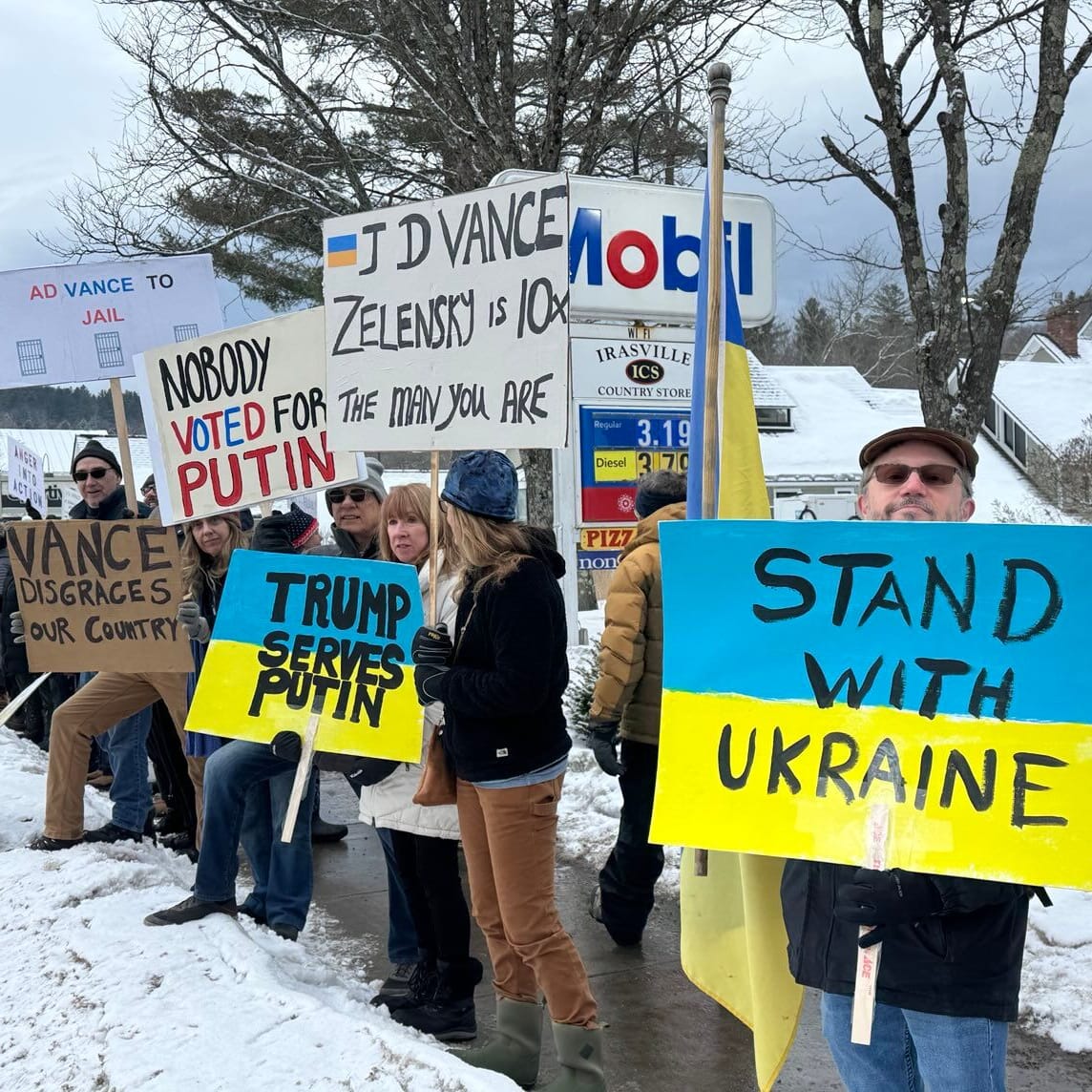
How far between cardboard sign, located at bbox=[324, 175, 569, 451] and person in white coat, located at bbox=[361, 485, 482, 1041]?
333mm

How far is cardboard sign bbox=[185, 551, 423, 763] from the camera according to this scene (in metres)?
3.91

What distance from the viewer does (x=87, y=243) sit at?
591 inches

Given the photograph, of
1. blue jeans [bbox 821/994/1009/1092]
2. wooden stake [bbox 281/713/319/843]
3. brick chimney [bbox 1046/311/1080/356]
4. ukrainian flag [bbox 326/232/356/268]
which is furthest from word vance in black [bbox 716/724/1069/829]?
brick chimney [bbox 1046/311/1080/356]

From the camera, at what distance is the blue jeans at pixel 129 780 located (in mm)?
5719

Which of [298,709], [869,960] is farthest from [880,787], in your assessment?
[298,709]

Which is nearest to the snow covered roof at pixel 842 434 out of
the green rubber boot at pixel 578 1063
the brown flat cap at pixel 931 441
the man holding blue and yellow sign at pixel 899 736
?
the green rubber boot at pixel 578 1063

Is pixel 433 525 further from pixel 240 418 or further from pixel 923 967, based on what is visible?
pixel 923 967

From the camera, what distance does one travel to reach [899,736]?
2.24 meters

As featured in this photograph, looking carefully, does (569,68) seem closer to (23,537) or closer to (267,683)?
(23,537)

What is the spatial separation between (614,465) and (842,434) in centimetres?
2740

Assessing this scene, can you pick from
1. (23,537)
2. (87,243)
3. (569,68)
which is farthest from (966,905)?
(87,243)

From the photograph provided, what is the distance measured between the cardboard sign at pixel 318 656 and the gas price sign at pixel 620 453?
4512 mm

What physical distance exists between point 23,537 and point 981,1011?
481 cm

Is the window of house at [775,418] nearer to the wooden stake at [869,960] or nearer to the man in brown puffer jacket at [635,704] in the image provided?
the man in brown puffer jacket at [635,704]
